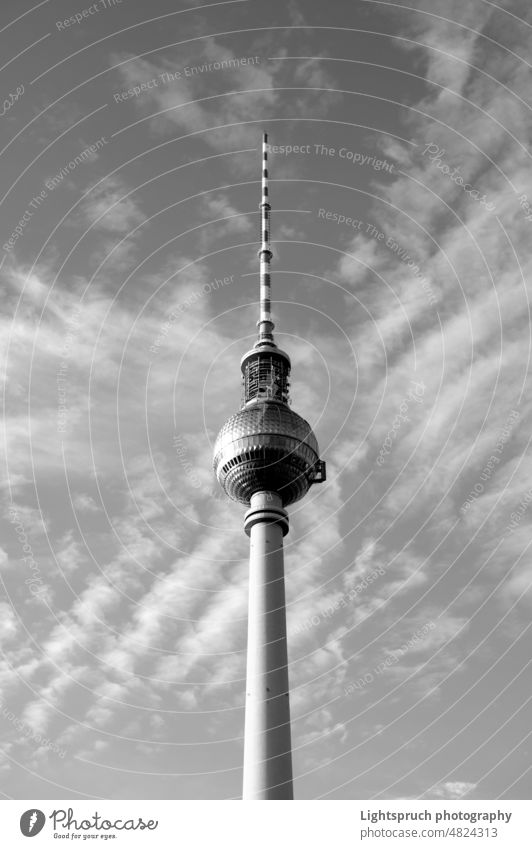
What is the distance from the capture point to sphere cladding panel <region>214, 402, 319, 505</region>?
78.8 m

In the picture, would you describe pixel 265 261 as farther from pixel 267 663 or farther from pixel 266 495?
pixel 267 663

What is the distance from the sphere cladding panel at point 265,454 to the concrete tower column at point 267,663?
1.89 metres

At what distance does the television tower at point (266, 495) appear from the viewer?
6094 cm

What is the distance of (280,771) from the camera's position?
5941 cm

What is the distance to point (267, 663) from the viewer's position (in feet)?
216

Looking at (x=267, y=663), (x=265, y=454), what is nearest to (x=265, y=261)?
(x=265, y=454)
